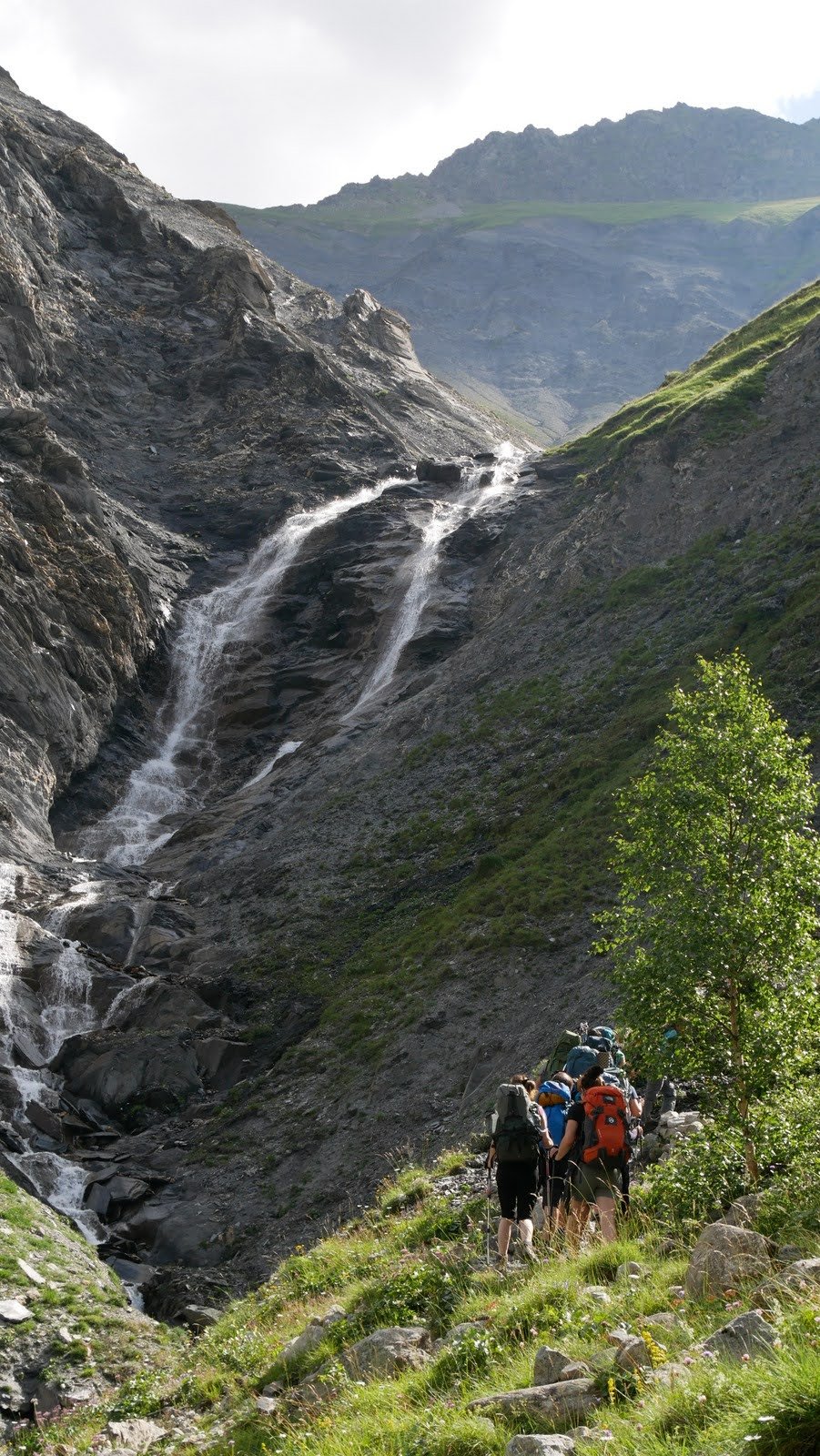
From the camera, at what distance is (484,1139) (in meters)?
20.7

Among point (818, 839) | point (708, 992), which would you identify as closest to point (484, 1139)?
point (708, 992)

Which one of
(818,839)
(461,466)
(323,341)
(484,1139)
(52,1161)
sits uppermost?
(323,341)

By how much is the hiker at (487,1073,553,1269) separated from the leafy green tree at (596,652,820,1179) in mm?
1618

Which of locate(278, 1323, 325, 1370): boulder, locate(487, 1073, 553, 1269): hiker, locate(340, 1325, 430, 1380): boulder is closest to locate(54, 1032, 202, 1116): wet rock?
locate(278, 1323, 325, 1370): boulder

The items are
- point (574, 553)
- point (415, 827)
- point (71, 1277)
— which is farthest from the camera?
point (574, 553)

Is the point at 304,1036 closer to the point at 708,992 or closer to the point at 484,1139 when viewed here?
the point at 484,1139

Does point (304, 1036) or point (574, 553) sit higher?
point (574, 553)

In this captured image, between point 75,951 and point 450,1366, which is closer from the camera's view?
point 450,1366

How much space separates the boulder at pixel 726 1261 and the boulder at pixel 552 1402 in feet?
4.46

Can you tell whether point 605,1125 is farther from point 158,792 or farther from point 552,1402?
point 158,792

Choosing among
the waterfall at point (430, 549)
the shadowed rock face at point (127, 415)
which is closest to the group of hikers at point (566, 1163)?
the shadowed rock face at point (127, 415)

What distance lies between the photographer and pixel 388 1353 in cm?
991

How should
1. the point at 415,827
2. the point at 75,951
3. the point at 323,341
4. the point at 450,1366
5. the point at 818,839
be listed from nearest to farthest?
the point at 450,1366, the point at 818,839, the point at 75,951, the point at 415,827, the point at 323,341

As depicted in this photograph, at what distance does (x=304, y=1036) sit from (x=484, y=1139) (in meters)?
13.7
